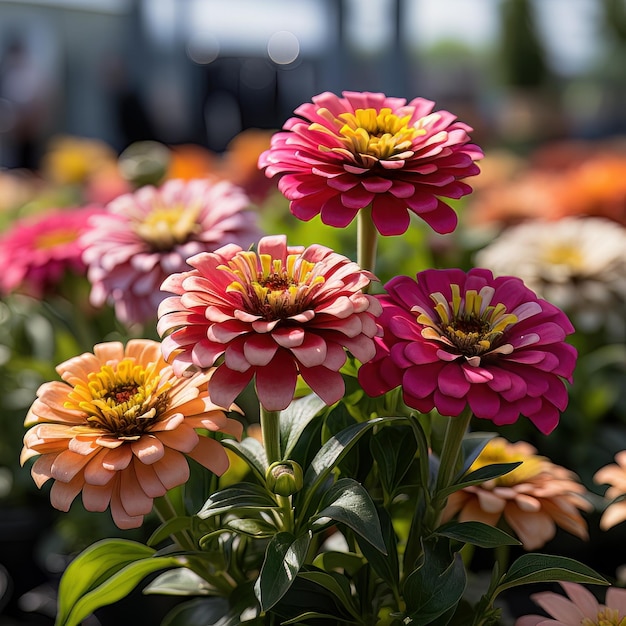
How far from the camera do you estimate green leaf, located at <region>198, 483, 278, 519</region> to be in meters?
0.43

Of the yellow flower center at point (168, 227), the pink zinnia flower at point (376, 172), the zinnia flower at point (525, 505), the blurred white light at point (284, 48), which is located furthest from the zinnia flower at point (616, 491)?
the blurred white light at point (284, 48)

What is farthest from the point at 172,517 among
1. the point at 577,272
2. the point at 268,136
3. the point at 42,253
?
the point at 268,136

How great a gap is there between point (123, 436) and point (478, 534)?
0.67 feet

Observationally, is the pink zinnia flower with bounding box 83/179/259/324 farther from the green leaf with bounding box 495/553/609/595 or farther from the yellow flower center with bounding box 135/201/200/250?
the green leaf with bounding box 495/553/609/595

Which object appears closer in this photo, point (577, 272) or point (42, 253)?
point (42, 253)

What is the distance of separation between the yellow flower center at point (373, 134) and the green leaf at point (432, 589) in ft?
0.75

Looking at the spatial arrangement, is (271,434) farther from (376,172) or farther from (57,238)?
(57,238)

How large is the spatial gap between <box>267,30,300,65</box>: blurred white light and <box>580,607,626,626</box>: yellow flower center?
17.3ft

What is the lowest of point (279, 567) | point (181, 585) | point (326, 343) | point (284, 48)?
point (284, 48)

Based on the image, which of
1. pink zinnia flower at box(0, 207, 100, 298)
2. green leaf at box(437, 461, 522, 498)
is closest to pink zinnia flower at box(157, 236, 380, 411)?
green leaf at box(437, 461, 522, 498)

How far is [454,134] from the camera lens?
0.47 meters

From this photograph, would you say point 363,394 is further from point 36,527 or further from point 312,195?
point 36,527

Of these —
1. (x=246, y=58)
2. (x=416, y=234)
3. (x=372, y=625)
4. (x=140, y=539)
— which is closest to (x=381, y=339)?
(x=372, y=625)

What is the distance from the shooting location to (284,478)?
44 cm
